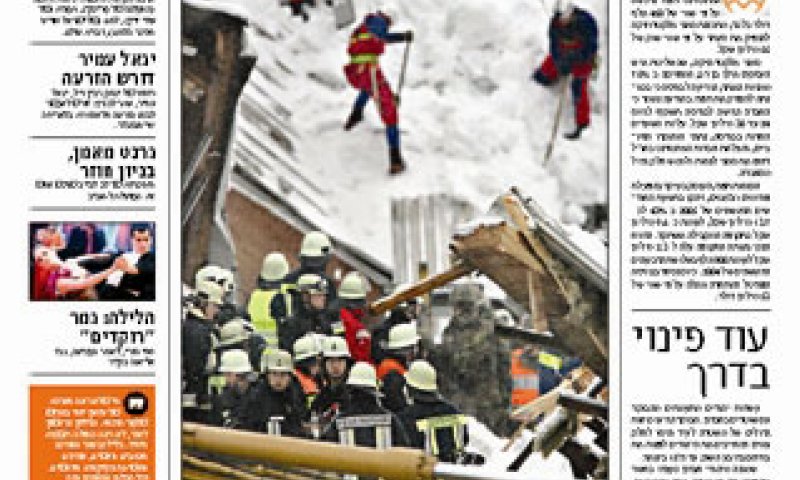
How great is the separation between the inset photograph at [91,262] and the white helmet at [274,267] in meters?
0.37

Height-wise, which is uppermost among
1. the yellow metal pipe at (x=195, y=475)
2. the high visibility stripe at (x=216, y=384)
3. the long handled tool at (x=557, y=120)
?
the long handled tool at (x=557, y=120)

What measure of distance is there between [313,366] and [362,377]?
170mm

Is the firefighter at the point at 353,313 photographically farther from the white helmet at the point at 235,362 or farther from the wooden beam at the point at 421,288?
the white helmet at the point at 235,362

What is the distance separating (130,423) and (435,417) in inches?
39.7

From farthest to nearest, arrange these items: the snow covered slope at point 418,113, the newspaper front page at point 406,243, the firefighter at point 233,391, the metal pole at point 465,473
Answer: the snow covered slope at point 418,113, the firefighter at point 233,391, the newspaper front page at point 406,243, the metal pole at point 465,473

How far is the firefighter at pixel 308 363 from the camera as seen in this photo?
4.50 m

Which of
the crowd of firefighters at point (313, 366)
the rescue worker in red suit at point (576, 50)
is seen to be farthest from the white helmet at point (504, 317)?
the rescue worker in red suit at point (576, 50)

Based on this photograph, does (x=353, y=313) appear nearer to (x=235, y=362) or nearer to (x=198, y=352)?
(x=235, y=362)

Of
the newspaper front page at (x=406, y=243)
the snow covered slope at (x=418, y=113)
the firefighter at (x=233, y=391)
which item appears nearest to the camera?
the newspaper front page at (x=406, y=243)

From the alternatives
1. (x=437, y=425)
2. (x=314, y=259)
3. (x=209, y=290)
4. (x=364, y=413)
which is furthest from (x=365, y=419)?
(x=209, y=290)

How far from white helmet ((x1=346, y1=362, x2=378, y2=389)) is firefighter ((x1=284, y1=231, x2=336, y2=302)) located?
254 mm

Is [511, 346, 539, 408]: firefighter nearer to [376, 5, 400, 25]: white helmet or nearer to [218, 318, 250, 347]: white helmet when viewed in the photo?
[218, 318, 250, 347]: white helmet

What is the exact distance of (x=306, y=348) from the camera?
4504 mm

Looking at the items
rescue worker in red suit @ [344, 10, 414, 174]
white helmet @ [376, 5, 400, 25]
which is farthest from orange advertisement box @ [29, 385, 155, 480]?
white helmet @ [376, 5, 400, 25]
